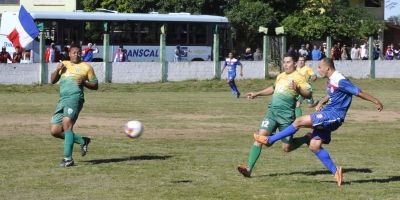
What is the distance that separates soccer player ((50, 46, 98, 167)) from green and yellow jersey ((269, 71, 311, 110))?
125 inches

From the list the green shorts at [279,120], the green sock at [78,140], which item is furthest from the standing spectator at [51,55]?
the green shorts at [279,120]

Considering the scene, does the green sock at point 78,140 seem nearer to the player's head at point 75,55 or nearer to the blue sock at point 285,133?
the player's head at point 75,55

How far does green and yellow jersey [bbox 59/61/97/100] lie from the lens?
14.3 m

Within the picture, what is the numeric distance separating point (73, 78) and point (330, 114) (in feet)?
14.6

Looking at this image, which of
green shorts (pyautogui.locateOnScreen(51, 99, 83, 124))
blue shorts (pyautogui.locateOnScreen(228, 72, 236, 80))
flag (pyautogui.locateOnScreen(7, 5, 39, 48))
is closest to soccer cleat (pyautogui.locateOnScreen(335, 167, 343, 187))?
green shorts (pyautogui.locateOnScreen(51, 99, 83, 124))

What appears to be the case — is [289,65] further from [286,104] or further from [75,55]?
[75,55]

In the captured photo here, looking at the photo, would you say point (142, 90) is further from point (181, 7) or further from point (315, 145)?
point (315, 145)

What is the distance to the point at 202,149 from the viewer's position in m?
16.8

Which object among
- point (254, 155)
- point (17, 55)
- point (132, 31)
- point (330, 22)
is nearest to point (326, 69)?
point (254, 155)

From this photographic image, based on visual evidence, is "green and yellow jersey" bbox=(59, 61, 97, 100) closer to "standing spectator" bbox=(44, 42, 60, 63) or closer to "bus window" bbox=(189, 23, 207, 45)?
"standing spectator" bbox=(44, 42, 60, 63)

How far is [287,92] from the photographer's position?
13094 millimetres

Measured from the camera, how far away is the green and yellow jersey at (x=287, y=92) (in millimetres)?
13016

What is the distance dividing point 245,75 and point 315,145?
30801 millimetres

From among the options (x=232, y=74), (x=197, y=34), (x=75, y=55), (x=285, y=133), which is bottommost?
(x=285, y=133)
